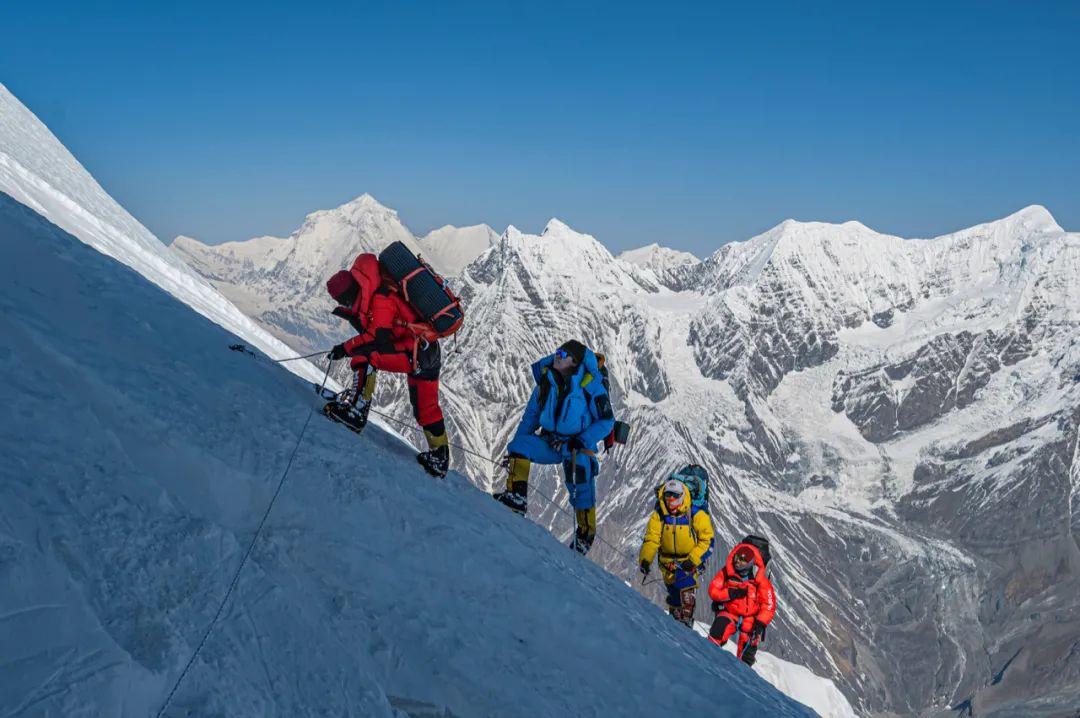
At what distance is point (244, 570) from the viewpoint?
589 centimetres

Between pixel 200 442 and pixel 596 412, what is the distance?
25.7 ft

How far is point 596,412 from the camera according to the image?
1387cm

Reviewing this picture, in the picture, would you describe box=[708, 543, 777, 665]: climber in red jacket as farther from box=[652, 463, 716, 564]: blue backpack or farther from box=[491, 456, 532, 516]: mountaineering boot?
box=[491, 456, 532, 516]: mountaineering boot

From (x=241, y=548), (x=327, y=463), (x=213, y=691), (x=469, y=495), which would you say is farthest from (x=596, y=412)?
(x=213, y=691)

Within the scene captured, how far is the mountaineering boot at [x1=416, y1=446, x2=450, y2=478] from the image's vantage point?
437 inches

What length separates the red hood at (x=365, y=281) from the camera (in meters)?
11.3

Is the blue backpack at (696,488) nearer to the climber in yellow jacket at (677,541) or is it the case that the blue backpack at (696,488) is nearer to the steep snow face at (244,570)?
the climber in yellow jacket at (677,541)

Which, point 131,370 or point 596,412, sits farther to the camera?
point 596,412

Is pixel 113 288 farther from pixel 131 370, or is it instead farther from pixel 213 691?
pixel 213 691

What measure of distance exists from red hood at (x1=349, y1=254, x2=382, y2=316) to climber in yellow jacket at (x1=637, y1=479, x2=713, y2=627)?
890cm

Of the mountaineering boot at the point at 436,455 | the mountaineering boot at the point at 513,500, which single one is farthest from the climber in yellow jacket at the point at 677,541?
the mountaineering boot at the point at 436,455

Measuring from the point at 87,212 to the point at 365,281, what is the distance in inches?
496

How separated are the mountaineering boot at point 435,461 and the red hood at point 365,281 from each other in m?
2.28

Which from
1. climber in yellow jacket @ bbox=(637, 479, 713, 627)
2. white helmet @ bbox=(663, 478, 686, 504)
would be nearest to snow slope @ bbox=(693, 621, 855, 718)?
climber in yellow jacket @ bbox=(637, 479, 713, 627)
